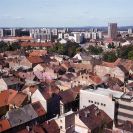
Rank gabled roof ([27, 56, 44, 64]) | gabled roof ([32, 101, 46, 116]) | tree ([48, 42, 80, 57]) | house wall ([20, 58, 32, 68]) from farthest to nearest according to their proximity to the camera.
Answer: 1. tree ([48, 42, 80, 57])
2. gabled roof ([27, 56, 44, 64])
3. house wall ([20, 58, 32, 68])
4. gabled roof ([32, 101, 46, 116])

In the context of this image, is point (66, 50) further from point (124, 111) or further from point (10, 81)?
point (124, 111)

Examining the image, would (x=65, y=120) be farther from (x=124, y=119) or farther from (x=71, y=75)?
(x=71, y=75)

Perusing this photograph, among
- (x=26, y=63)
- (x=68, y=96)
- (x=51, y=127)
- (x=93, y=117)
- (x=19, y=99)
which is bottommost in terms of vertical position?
(x=51, y=127)

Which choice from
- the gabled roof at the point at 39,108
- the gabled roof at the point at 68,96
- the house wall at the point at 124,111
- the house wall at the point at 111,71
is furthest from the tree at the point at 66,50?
the house wall at the point at 124,111

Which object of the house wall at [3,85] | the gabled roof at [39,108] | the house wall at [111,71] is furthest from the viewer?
the house wall at [111,71]

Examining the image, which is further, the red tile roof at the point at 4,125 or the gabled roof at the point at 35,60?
the gabled roof at the point at 35,60

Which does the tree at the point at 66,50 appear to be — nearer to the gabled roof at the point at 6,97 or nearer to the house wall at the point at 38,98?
the gabled roof at the point at 6,97

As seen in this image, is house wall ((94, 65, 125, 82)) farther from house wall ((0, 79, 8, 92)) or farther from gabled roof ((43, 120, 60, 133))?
gabled roof ((43, 120, 60, 133))

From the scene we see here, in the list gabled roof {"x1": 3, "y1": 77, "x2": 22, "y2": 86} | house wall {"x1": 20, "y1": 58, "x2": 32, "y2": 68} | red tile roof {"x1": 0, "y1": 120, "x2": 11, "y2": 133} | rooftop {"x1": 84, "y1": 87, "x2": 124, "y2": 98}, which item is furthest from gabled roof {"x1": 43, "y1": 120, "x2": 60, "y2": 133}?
house wall {"x1": 20, "y1": 58, "x2": 32, "y2": 68}

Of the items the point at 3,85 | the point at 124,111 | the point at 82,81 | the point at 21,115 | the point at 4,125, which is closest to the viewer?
the point at 4,125

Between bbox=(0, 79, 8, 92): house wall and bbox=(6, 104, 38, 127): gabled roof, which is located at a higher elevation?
bbox=(0, 79, 8, 92): house wall

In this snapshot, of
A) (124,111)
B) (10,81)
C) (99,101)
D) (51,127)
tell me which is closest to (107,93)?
(99,101)

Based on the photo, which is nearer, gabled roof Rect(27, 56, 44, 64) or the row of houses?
the row of houses
